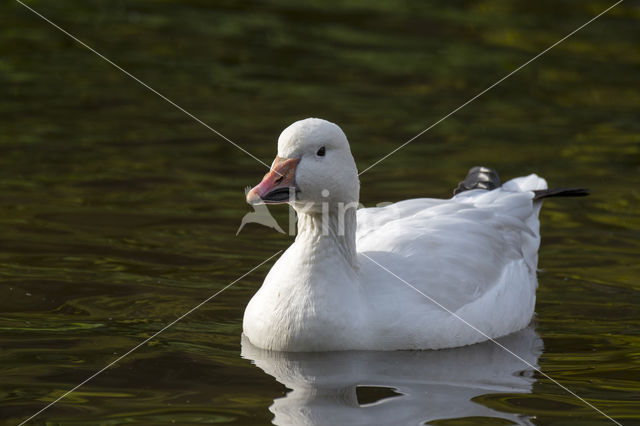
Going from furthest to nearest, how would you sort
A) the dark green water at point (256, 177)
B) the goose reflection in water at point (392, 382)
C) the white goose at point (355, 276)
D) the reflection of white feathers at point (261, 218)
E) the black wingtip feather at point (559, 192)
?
the reflection of white feathers at point (261, 218)
the black wingtip feather at point (559, 192)
the white goose at point (355, 276)
the dark green water at point (256, 177)
the goose reflection in water at point (392, 382)

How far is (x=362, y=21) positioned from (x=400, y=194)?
30.4 feet

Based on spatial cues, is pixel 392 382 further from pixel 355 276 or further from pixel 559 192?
pixel 559 192

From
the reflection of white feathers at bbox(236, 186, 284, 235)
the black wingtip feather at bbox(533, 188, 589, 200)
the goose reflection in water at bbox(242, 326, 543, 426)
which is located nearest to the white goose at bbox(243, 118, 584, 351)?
the goose reflection in water at bbox(242, 326, 543, 426)

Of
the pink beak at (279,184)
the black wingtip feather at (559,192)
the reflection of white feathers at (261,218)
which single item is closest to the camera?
the pink beak at (279,184)

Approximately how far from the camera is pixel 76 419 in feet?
22.0

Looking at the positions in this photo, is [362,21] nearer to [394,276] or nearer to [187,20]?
[187,20]

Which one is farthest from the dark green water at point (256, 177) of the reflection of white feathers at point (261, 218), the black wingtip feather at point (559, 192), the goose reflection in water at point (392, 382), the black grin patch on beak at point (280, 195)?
the black grin patch on beak at point (280, 195)

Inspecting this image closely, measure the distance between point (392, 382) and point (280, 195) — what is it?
1573 millimetres

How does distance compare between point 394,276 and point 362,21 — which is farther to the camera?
point 362,21

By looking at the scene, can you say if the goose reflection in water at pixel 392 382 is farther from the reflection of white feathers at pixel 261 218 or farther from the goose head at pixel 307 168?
the reflection of white feathers at pixel 261 218

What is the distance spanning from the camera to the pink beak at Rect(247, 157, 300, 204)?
7574mm

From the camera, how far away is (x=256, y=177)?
13227 millimetres

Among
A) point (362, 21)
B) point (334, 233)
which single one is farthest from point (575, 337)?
point (362, 21)

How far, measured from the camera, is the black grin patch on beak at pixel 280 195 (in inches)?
299
